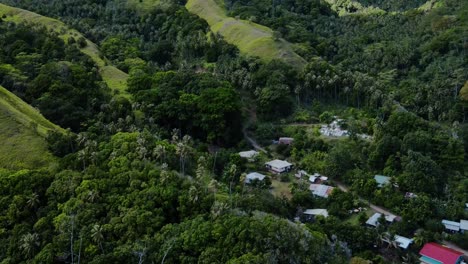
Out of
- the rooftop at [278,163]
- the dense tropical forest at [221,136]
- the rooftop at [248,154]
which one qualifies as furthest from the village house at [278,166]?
the rooftop at [248,154]

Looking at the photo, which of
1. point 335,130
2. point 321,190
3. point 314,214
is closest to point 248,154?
point 321,190

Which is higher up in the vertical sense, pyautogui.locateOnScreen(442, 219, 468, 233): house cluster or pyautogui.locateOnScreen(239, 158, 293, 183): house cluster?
pyautogui.locateOnScreen(442, 219, 468, 233): house cluster

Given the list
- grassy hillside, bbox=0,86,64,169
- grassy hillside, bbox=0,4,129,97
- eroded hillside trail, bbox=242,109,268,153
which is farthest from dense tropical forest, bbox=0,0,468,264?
grassy hillside, bbox=0,4,129,97

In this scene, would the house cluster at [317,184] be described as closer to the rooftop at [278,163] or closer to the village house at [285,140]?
the rooftop at [278,163]

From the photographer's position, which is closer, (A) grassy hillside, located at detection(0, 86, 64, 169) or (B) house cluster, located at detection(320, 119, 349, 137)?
(A) grassy hillside, located at detection(0, 86, 64, 169)

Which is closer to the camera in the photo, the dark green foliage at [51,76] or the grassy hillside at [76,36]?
the dark green foliage at [51,76]

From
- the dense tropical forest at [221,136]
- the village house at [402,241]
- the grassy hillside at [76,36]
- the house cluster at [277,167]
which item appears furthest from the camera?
the grassy hillside at [76,36]

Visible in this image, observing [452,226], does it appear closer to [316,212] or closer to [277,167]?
[316,212]

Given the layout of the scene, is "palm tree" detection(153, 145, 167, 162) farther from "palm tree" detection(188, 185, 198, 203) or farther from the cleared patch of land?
Answer: the cleared patch of land
